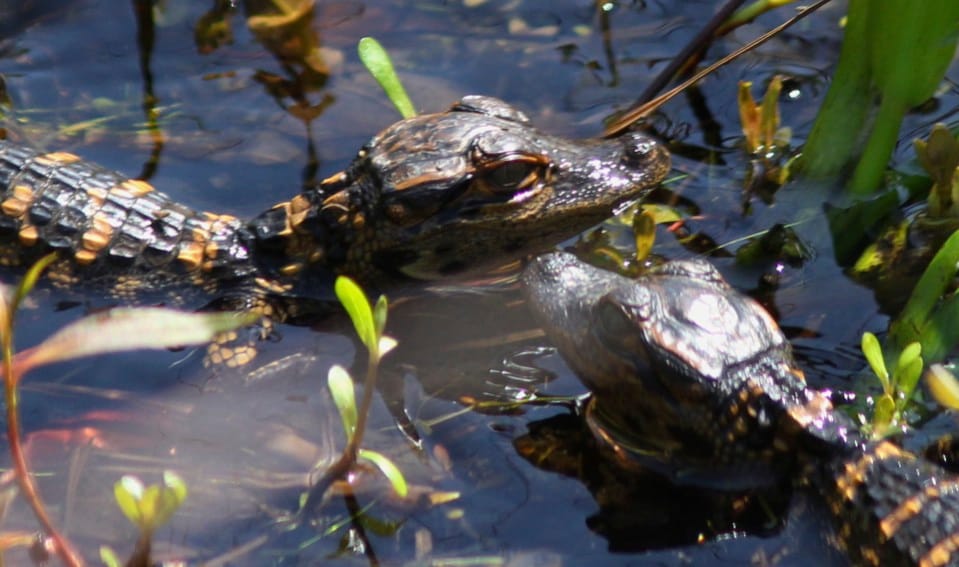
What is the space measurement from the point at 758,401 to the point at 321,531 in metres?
1.20

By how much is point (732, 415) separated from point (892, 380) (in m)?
0.46

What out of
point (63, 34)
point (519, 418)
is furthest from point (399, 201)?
point (63, 34)

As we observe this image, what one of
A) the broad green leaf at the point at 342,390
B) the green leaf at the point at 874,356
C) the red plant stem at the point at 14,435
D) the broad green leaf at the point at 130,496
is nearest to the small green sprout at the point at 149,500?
the broad green leaf at the point at 130,496

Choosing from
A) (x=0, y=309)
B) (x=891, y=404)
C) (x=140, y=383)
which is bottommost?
(x=140, y=383)

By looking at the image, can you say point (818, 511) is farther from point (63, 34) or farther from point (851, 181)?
point (63, 34)

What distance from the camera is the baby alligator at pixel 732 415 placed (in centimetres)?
281

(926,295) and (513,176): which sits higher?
(513,176)

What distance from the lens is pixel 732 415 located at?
116 inches

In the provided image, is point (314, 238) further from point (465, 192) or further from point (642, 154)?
point (642, 154)

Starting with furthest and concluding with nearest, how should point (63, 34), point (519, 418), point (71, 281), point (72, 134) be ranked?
point (63, 34)
point (72, 134)
point (71, 281)
point (519, 418)

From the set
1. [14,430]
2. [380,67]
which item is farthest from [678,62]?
[14,430]

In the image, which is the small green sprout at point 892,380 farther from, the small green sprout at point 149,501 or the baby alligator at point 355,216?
the small green sprout at point 149,501

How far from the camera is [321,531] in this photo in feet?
9.74

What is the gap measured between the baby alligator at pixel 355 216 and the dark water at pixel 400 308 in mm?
192
